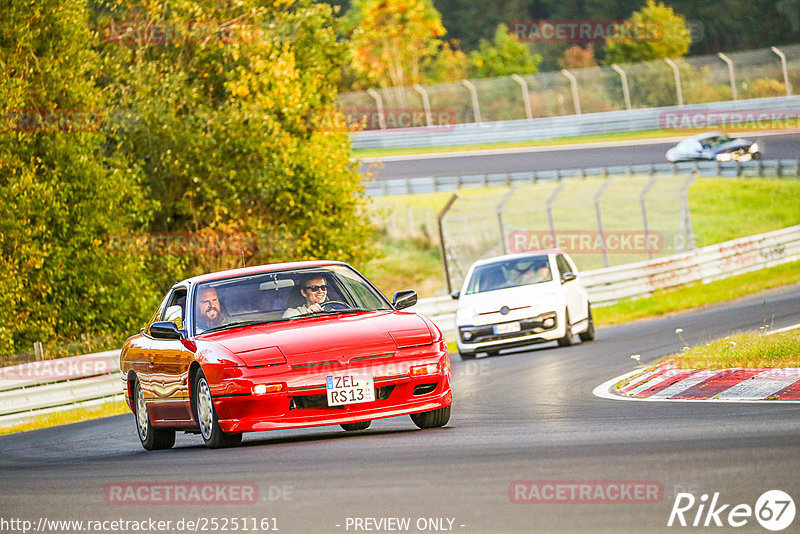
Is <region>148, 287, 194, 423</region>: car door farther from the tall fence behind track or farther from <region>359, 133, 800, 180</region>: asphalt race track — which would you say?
the tall fence behind track

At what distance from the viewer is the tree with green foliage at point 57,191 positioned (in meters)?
24.3

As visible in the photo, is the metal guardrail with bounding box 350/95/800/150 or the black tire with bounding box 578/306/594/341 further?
the metal guardrail with bounding box 350/95/800/150

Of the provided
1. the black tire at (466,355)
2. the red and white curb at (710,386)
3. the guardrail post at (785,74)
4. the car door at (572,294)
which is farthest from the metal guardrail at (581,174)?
the red and white curb at (710,386)

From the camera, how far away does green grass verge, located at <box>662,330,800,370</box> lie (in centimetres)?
1207

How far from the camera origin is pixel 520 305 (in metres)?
19.6

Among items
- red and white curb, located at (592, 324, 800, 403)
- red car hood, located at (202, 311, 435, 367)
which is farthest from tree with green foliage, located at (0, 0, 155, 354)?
red car hood, located at (202, 311, 435, 367)

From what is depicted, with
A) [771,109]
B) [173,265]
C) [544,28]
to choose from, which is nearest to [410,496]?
[173,265]

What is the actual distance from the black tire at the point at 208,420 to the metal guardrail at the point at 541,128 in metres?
48.6

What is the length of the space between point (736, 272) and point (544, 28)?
66152 mm

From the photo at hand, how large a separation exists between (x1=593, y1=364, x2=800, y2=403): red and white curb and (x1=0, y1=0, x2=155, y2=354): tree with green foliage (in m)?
14.5

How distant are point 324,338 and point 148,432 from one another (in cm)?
246

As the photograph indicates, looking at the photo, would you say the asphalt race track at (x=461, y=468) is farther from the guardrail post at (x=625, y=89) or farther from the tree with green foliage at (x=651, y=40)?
the tree with green foliage at (x=651, y=40)

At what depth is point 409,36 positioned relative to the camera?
79.2 m

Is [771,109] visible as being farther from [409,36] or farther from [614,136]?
[409,36]
